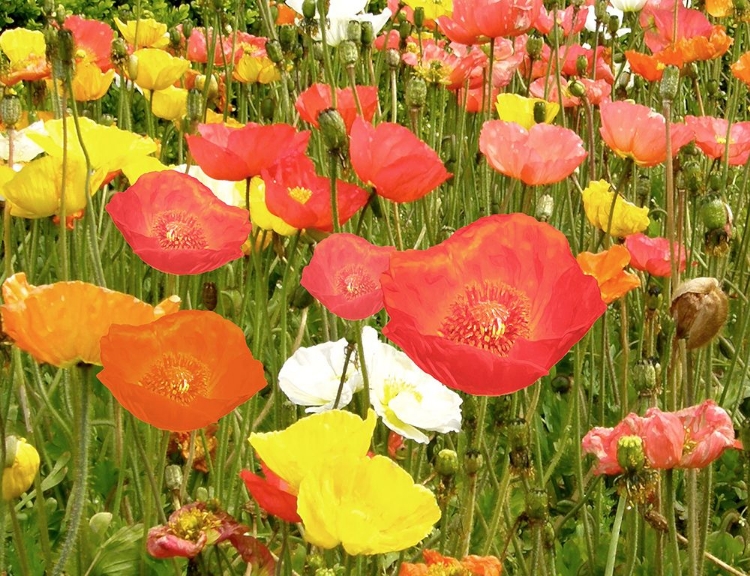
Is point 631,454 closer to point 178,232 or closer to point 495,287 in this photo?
point 495,287

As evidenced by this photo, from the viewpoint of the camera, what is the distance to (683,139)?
1.57 meters

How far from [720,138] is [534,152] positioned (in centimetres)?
80

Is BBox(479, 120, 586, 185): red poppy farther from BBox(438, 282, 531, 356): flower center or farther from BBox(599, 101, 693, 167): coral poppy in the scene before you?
BBox(438, 282, 531, 356): flower center

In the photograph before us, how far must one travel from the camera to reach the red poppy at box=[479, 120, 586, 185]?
1.37 m

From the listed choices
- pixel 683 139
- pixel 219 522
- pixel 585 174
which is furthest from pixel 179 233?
pixel 585 174

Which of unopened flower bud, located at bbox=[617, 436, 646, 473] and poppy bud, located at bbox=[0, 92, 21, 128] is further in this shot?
poppy bud, located at bbox=[0, 92, 21, 128]

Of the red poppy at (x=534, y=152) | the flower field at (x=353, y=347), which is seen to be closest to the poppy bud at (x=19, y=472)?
the flower field at (x=353, y=347)

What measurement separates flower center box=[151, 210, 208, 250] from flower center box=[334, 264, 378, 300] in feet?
0.75

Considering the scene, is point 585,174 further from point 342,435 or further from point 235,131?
point 342,435

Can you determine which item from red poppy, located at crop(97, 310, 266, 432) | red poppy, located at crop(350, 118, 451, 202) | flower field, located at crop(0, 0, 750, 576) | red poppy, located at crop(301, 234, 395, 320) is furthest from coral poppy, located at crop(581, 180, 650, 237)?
red poppy, located at crop(97, 310, 266, 432)

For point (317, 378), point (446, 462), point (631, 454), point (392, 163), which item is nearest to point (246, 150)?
point (392, 163)

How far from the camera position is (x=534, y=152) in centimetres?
138

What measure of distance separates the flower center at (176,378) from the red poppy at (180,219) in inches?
8.5

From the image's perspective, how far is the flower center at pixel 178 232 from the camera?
3.90ft
